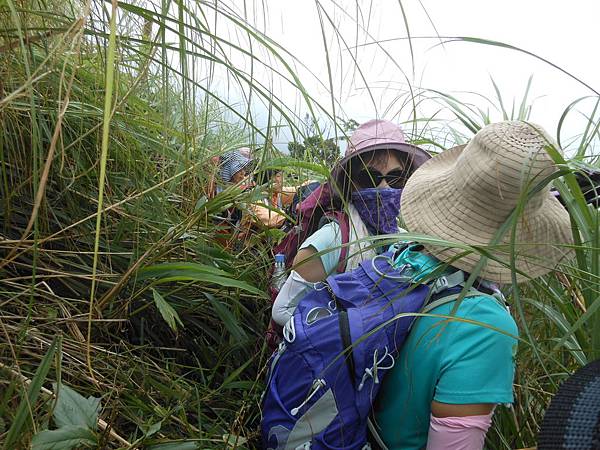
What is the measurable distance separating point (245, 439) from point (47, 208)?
2.49ft

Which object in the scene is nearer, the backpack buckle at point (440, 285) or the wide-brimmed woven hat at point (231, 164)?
the backpack buckle at point (440, 285)

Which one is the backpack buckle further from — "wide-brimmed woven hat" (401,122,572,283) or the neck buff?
the neck buff

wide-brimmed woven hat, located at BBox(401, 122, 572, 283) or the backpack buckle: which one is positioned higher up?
wide-brimmed woven hat, located at BBox(401, 122, 572, 283)

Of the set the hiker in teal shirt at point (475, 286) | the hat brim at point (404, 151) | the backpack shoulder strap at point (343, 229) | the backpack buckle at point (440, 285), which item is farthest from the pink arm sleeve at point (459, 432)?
the hat brim at point (404, 151)

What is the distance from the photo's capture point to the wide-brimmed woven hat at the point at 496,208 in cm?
115

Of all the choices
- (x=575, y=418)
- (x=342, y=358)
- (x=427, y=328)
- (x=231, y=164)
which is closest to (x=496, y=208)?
(x=427, y=328)

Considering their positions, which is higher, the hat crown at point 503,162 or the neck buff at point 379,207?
the hat crown at point 503,162

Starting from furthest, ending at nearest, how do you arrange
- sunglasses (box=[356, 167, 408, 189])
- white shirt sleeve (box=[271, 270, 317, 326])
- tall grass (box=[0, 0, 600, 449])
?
1. sunglasses (box=[356, 167, 408, 189])
2. white shirt sleeve (box=[271, 270, 317, 326])
3. tall grass (box=[0, 0, 600, 449])

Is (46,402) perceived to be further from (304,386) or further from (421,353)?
(421,353)

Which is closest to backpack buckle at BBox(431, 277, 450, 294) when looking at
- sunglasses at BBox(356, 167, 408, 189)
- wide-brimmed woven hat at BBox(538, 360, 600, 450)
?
wide-brimmed woven hat at BBox(538, 360, 600, 450)

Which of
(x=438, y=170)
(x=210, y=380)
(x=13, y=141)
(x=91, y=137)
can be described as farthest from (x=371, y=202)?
(x=13, y=141)

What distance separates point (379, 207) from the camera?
1699mm

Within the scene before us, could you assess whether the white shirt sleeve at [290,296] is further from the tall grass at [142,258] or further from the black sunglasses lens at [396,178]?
the black sunglasses lens at [396,178]

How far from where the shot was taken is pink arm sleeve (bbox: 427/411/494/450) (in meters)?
1.12
